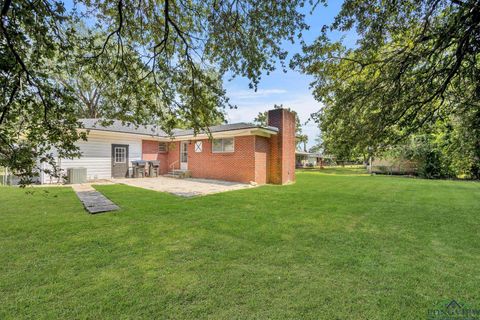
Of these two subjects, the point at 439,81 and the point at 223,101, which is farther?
the point at 223,101

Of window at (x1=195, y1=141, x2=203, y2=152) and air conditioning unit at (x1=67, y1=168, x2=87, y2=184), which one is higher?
window at (x1=195, y1=141, x2=203, y2=152)

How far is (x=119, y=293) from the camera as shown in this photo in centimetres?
261

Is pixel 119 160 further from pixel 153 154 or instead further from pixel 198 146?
pixel 198 146

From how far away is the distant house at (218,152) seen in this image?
12.2 meters

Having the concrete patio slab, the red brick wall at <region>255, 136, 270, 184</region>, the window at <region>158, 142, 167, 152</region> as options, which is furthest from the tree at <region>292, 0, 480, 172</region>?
the window at <region>158, 142, 167, 152</region>

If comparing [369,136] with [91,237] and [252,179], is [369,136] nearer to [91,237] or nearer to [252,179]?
[91,237]

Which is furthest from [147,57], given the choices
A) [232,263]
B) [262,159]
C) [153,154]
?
[153,154]

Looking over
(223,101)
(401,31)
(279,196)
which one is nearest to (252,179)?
(279,196)

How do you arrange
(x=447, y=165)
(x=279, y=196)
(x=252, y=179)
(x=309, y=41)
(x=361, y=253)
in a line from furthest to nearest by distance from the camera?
1. (x=447, y=165)
2. (x=252, y=179)
3. (x=279, y=196)
4. (x=309, y=41)
5. (x=361, y=253)

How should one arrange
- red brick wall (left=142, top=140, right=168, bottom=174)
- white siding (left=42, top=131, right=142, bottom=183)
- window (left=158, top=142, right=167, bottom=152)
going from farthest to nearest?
1. window (left=158, top=142, right=167, bottom=152)
2. red brick wall (left=142, top=140, right=168, bottom=174)
3. white siding (left=42, top=131, right=142, bottom=183)

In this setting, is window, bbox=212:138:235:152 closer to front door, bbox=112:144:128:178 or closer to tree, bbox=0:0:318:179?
front door, bbox=112:144:128:178

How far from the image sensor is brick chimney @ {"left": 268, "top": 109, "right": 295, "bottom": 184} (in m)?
12.6

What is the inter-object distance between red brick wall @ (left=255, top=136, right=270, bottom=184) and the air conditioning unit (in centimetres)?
886

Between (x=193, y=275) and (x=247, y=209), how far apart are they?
3.74 meters
